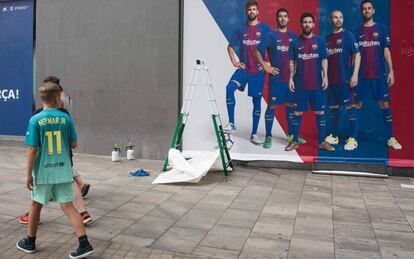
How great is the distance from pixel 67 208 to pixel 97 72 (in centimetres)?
664

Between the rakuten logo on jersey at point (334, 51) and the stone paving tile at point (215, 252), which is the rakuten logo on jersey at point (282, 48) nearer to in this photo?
the rakuten logo on jersey at point (334, 51)

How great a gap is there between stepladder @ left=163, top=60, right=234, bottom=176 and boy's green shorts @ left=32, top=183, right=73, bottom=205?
4.21 metres

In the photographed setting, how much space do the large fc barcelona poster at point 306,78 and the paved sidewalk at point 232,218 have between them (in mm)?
879

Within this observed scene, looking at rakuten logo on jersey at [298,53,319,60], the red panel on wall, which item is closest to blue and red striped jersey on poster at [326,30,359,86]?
rakuten logo on jersey at [298,53,319,60]

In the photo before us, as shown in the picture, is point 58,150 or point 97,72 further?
point 97,72

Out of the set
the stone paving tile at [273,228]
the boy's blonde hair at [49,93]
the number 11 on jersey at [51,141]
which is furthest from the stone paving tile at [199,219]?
the boy's blonde hair at [49,93]

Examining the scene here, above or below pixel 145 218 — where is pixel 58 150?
above

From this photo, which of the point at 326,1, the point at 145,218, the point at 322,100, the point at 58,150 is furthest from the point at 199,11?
the point at 58,150

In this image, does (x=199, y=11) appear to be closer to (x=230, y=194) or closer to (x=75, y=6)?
(x=75, y=6)

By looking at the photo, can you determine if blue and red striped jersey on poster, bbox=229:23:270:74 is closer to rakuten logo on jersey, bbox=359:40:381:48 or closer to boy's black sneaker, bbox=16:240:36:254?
rakuten logo on jersey, bbox=359:40:381:48

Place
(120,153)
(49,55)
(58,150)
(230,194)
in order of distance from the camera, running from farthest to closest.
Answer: (49,55) → (120,153) → (230,194) → (58,150)

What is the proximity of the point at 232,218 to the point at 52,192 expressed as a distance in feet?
7.91

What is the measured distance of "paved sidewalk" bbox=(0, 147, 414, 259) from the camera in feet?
15.1

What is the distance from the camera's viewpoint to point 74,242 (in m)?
4.72
